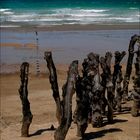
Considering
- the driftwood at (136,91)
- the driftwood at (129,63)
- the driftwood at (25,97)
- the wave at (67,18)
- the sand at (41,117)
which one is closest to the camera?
the driftwood at (25,97)

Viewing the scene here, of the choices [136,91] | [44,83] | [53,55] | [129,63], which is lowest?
[44,83]

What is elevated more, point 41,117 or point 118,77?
point 118,77

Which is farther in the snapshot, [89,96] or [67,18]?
[67,18]

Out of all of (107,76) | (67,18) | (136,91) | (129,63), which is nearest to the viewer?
(107,76)

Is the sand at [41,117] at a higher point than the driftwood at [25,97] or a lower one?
lower

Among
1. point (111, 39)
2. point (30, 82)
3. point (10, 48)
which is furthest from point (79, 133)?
point (111, 39)

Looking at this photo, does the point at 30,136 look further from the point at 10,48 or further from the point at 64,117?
the point at 10,48

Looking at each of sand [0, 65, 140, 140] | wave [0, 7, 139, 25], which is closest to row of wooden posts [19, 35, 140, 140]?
sand [0, 65, 140, 140]

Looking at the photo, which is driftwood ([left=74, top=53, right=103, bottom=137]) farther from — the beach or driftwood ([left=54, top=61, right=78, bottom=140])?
driftwood ([left=54, top=61, right=78, bottom=140])

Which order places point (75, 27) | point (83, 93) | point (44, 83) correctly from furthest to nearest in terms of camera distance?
point (75, 27) < point (44, 83) < point (83, 93)

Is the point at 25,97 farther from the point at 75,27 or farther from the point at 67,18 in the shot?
the point at 67,18

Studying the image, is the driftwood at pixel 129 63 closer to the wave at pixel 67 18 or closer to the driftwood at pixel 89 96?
the driftwood at pixel 89 96

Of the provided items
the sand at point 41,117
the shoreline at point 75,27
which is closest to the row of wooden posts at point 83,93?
the sand at point 41,117

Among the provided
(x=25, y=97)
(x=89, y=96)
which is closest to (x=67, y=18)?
(x=89, y=96)
